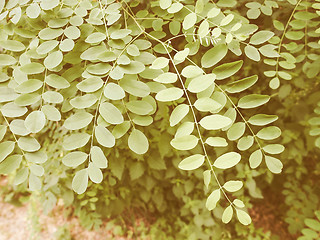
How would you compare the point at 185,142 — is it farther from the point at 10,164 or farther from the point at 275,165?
the point at 10,164

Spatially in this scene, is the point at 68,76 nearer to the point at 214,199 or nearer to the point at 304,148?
the point at 214,199

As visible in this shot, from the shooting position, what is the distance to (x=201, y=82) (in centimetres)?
81

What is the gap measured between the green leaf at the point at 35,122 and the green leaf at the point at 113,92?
0.71 ft

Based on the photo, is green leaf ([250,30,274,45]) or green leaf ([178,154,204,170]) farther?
green leaf ([250,30,274,45])

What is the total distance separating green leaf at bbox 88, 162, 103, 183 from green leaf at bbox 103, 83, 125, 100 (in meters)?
0.21

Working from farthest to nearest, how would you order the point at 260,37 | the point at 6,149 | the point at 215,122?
the point at 260,37 → the point at 6,149 → the point at 215,122

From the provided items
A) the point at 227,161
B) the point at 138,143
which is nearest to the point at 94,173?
the point at 138,143

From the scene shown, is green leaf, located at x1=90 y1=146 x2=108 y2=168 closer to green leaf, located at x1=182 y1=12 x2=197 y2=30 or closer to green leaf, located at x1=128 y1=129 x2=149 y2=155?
green leaf, located at x1=128 y1=129 x2=149 y2=155

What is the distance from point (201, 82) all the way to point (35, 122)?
1.67ft

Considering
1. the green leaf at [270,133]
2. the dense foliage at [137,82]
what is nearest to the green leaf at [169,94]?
the dense foliage at [137,82]

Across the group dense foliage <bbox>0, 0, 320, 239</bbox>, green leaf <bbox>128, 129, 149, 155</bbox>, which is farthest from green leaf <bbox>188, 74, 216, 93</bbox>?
green leaf <bbox>128, 129, 149, 155</bbox>

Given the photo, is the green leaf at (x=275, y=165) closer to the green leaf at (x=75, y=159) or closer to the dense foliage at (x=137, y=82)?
the dense foliage at (x=137, y=82)

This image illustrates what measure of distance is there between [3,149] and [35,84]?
0.22m

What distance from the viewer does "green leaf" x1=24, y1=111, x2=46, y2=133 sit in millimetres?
859
